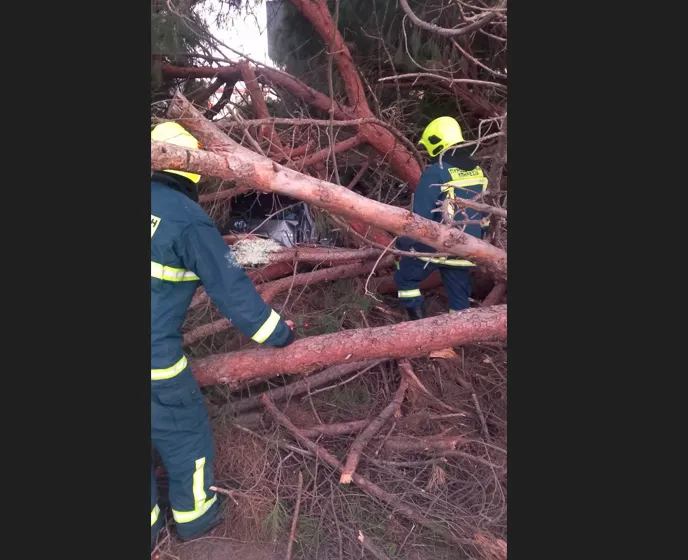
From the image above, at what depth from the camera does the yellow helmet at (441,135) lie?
2.13 meters

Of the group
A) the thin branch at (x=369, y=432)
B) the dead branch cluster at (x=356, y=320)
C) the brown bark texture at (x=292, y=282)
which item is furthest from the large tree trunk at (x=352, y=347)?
the thin branch at (x=369, y=432)

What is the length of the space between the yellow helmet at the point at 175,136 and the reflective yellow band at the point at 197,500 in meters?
1.16

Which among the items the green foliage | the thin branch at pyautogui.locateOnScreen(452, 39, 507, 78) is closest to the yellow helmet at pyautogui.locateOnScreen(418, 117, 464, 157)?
the thin branch at pyautogui.locateOnScreen(452, 39, 507, 78)

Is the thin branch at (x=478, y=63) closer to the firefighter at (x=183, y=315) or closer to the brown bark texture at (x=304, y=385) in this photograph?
the firefighter at (x=183, y=315)

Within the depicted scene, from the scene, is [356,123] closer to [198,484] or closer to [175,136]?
[175,136]

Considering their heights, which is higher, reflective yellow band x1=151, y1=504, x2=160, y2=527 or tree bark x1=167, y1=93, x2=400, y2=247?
tree bark x1=167, y1=93, x2=400, y2=247

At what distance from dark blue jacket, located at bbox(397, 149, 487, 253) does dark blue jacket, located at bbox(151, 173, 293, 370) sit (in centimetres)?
93

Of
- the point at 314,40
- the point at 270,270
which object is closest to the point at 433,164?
the point at 314,40

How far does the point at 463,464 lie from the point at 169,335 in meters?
1.38

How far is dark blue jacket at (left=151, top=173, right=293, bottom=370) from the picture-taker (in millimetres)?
1654

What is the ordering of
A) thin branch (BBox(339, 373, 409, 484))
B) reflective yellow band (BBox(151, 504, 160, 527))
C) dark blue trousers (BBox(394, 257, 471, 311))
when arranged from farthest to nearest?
dark blue trousers (BBox(394, 257, 471, 311)) → thin branch (BBox(339, 373, 409, 484)) → reflective yellow band (BBox(151, 504, 160, 527))

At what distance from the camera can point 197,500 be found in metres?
1.89

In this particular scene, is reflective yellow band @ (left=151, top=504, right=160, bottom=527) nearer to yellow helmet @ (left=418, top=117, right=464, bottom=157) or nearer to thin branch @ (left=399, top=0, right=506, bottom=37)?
yellow helmet @ (left=418, top=117, right=464, bottom=157)

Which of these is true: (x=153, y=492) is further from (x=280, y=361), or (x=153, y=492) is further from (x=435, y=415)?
(x=435, y=415)
